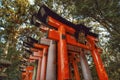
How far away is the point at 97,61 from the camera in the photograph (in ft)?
13.1

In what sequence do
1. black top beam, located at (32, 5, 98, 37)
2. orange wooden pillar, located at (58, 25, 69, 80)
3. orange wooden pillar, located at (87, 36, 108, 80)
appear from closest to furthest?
orange wooden pillar, located at (58, 25, 69, 80) → black top beam, located at (32, 5, 98, 37) → orange wooden pillar, located at (87, 36, 108, 80)

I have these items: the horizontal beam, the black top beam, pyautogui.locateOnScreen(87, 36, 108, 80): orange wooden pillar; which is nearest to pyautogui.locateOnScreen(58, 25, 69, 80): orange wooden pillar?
the horizontal beam

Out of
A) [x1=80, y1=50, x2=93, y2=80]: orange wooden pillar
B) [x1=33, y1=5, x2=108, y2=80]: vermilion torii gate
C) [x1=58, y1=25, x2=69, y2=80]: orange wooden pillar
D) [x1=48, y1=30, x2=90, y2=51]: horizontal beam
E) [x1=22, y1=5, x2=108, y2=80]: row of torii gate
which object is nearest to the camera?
[x1=58, y1=25, x2=69, y2=80]: orange wooden pillar

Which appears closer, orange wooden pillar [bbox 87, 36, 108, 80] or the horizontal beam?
the horizontal beam

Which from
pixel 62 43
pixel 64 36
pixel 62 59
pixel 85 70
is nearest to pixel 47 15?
pixel 64 36

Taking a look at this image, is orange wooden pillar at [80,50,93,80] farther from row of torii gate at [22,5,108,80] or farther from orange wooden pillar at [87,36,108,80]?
orange wooden pillar at [87,36,108,80]

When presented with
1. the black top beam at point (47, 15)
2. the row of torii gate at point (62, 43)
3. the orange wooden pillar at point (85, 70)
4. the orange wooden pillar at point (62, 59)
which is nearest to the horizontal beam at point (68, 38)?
the row of torii gate at point (62, 43)

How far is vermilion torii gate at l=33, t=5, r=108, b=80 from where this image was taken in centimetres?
304

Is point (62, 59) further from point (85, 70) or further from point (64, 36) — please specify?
Result: point (85, 70)

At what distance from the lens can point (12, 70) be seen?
13.5 metres

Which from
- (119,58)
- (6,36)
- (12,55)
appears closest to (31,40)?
(119,58)

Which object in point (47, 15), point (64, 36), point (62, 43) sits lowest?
point (62, 43)

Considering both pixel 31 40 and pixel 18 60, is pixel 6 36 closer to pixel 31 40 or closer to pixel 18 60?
pixel 18 60

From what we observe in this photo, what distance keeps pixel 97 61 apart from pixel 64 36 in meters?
1.22
